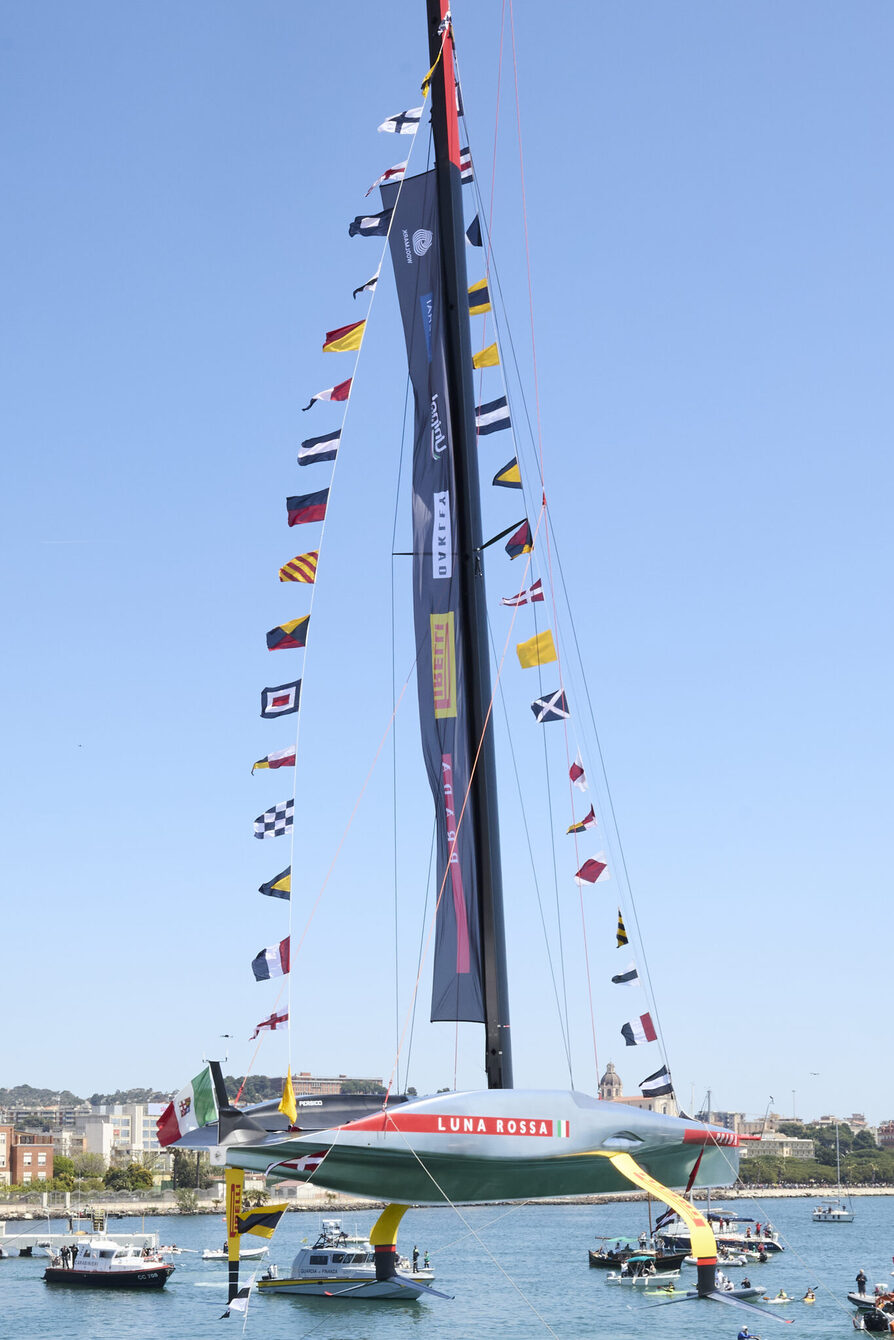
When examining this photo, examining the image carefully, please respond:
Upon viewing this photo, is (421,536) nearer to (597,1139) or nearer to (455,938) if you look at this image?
(455,938)

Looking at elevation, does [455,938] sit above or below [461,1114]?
above

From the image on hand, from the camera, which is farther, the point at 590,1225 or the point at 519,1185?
the point at 590,1225

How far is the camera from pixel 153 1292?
162ft

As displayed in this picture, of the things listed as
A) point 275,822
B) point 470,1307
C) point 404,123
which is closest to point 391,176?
point 404,123

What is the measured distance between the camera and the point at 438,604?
40.3 ft

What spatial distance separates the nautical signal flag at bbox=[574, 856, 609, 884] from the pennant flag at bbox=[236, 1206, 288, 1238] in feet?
13.3

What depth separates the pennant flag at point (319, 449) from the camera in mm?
12180

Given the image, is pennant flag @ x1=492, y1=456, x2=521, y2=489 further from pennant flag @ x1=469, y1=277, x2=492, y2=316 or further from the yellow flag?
the yellow flag

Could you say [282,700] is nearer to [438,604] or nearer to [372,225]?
[438,604]

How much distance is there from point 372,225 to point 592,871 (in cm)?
618

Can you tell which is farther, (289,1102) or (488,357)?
(488,357)

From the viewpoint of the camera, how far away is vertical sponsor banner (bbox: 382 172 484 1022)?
1160 cm

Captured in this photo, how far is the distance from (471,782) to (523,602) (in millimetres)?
2536

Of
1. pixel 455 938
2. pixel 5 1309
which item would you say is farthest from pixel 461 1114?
pixel 5 1309
